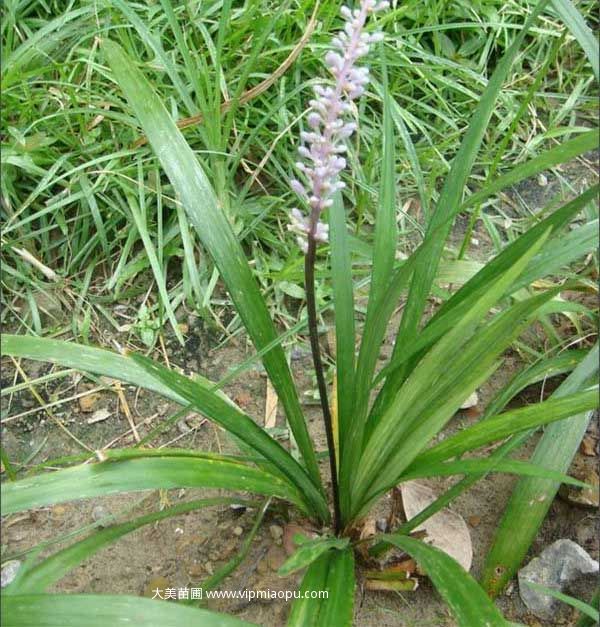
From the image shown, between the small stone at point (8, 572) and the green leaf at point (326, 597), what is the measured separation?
2.28 feet

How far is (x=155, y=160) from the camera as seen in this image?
228 cm

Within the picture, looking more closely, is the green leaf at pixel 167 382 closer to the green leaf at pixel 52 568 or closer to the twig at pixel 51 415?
the green leaf at pixel 52 568

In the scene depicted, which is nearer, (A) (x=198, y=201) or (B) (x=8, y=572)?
(A) (x=198, y=201)

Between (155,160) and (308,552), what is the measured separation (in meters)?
1.32

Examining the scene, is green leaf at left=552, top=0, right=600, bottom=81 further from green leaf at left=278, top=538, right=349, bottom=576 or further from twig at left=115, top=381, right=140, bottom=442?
twig at left=115, top=381, right=140, bottom=442

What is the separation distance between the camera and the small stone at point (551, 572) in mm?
1707

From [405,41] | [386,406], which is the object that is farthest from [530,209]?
[386,406]

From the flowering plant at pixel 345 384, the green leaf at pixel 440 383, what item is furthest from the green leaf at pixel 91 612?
the green leaf at pixel 440 383

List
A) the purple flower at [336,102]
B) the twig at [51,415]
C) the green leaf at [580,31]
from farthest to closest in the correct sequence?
the twig at [51,415]
the green leaf at [580,31]
the purple flower at [336,102]

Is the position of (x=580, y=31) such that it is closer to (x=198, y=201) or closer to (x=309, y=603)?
(x=198, y=201)

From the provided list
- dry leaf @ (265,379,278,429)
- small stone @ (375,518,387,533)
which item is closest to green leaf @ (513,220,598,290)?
small stone @ (375,518,387,533)

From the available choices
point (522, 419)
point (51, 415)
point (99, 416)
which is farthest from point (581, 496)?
point (51, 415)

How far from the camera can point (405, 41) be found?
8.16 ft

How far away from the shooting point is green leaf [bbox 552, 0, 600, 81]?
4.36ft
